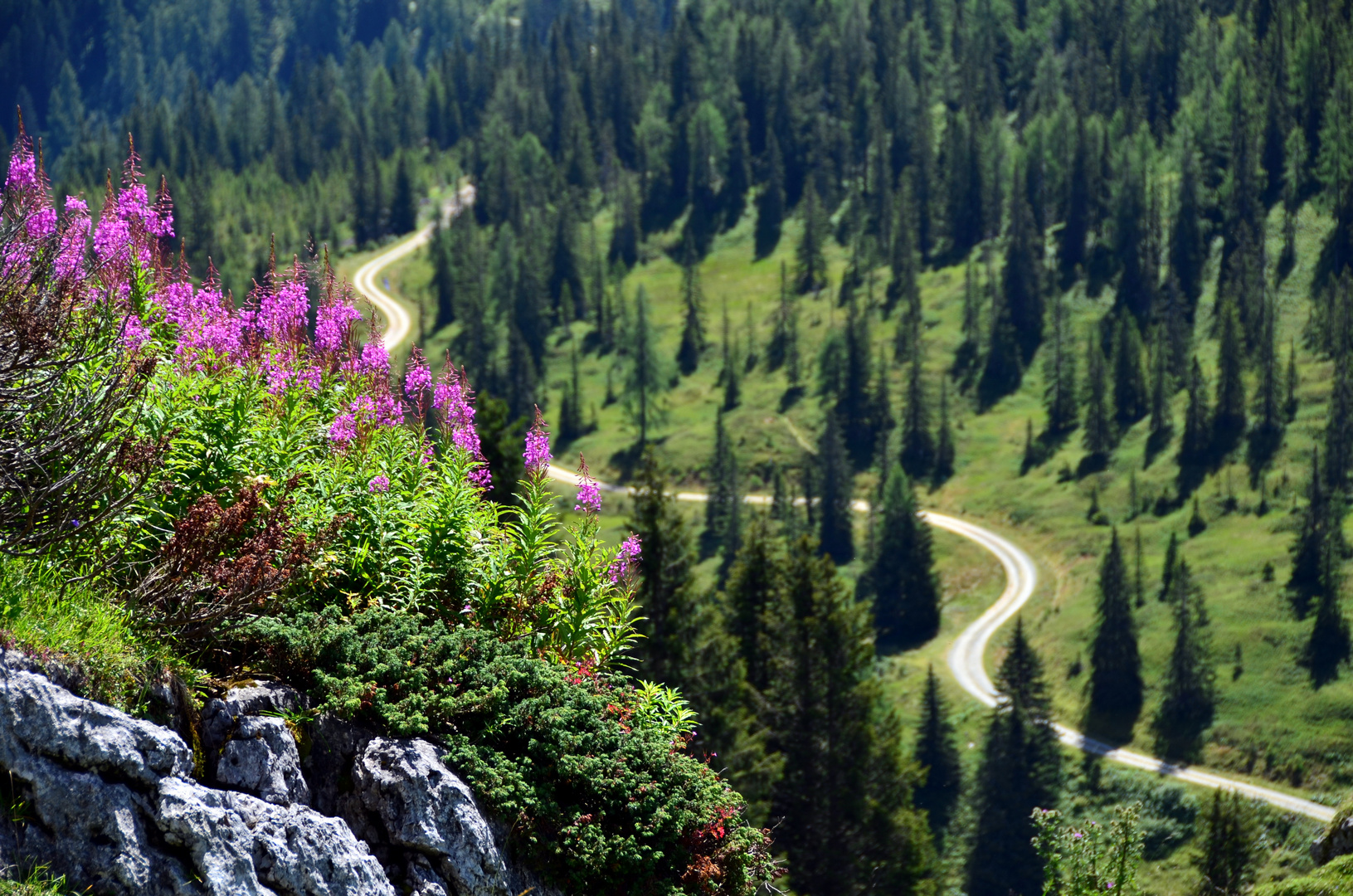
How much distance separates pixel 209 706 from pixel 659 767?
4040mm

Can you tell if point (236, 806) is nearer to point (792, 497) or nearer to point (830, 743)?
point (830, 743)

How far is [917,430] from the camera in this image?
476 feet

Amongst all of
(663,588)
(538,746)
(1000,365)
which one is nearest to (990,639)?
(1000,365)

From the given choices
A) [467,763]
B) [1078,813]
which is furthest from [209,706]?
[1078,813]

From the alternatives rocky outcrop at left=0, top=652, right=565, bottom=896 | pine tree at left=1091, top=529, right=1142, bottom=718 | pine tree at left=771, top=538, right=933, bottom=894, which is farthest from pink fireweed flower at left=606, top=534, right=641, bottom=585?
pine tree at left=1091, top=529, right=1142, bottom=718

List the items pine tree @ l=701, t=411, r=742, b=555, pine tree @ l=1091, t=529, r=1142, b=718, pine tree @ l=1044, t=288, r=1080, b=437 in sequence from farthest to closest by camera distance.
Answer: pine tree @ l=1044, t=288, r=1080, b=437
pine tree @ l=701, t=411, r=742, b=555
pine tree @ l=1091, t=529, r=1142, b=718

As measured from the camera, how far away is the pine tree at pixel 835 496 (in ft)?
440

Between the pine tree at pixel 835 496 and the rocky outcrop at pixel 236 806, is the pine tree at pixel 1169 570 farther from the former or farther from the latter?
the rocky outcrop at pixel 236 806

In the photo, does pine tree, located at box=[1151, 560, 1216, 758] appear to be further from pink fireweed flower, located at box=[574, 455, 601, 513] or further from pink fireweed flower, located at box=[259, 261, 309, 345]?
pink fireweed flower, located at box=[259, 261, 309, 345]

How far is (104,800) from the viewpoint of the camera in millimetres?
9078

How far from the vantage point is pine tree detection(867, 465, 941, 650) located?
118 m

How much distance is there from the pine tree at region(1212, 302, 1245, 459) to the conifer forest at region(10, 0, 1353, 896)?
1.49 feet

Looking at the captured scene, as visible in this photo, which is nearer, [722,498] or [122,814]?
[122,814]

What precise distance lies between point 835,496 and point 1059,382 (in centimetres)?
3062
